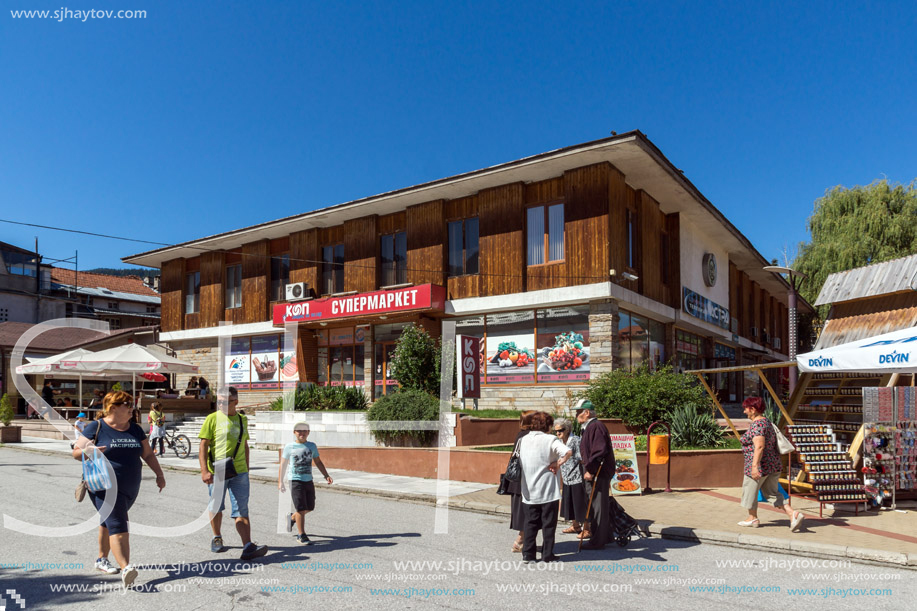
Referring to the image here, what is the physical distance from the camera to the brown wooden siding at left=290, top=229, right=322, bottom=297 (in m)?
27.0

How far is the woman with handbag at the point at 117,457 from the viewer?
6.19 metres

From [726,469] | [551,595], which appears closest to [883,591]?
[551,595]

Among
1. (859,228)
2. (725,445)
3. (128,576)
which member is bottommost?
(128,576)

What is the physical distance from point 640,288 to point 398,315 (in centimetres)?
812

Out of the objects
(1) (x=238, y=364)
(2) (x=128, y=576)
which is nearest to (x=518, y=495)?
(2) (x=128, y=576)

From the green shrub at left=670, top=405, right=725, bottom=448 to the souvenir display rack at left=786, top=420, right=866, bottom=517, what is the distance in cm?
312

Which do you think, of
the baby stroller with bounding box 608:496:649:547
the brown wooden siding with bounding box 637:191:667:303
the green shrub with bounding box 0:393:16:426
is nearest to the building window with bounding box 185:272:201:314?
the green shrub with bounding box 0:393:16:426

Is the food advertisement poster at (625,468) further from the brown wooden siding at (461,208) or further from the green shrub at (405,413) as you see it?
the brown wooden siding at (461,208)

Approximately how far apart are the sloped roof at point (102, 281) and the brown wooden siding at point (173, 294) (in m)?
26.4

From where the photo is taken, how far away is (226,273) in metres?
30.7

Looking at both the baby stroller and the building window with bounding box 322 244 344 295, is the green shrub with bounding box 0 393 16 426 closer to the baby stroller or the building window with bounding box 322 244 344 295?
the building window with bounding box 322 244 344 295

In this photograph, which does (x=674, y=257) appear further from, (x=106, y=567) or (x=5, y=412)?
(x=5, y=412)

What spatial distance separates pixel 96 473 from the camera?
6254 millimetres

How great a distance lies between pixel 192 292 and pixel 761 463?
2904 cm
